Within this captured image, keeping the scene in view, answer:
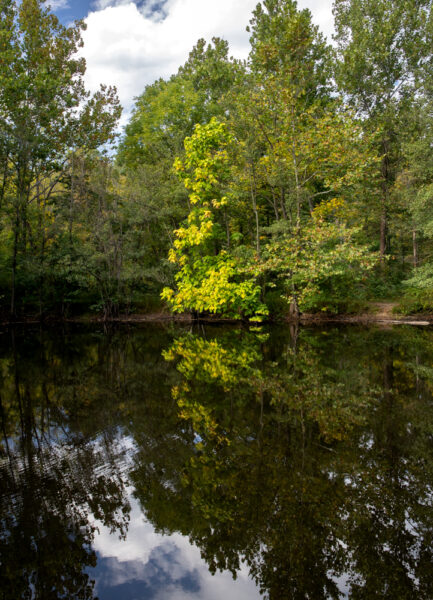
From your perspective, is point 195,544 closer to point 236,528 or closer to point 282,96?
point 236,528

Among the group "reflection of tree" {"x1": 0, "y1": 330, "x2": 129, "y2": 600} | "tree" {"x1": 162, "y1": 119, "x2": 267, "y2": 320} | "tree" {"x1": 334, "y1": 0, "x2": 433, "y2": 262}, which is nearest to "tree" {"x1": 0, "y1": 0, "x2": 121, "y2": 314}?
"tree" {"x1": 162, "y1": 119, "x2": 267, "y2": 320}

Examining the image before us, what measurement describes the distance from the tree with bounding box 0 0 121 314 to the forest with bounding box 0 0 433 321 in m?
0.10

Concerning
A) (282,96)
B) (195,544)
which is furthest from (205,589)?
(282,96)

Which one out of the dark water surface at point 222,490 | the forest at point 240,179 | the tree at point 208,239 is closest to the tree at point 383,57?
the forest at point 240,179

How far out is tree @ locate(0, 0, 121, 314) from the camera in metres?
20.4

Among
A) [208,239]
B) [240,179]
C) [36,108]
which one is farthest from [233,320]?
[36,108]

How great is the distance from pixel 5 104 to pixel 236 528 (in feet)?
80.3

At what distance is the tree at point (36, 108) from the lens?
2042 centimetres

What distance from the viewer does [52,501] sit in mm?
3277

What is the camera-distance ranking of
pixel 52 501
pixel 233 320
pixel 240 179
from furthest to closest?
pixel 233 320 → pixel 240 179 → pixel 52 501

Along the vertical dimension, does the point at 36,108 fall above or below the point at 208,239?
above

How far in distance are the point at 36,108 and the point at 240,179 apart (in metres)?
13.0

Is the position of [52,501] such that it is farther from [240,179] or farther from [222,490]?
[240,179]

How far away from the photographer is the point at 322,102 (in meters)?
22.1
